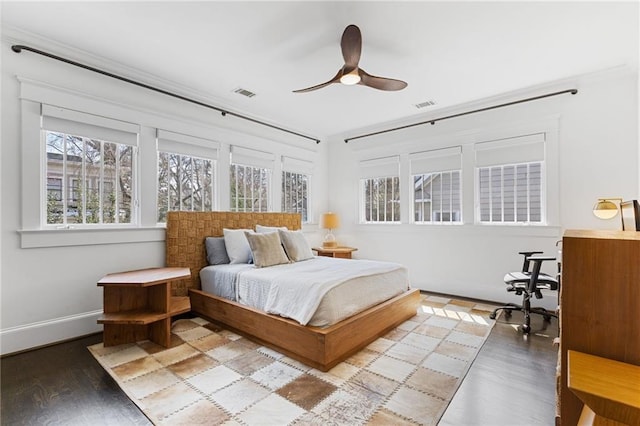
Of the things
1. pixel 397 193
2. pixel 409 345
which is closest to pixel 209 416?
pixel 409 345

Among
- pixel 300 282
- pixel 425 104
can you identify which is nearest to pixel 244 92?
pixel 425 104

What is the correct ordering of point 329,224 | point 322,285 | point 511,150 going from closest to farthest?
point 322,285 < point 511,150 < point 329,224

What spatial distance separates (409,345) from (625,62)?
3648 millimetres

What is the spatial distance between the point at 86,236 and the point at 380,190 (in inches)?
166

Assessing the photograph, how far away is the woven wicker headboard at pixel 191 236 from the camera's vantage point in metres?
3.51

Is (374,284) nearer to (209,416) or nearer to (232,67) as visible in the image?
(209,416)

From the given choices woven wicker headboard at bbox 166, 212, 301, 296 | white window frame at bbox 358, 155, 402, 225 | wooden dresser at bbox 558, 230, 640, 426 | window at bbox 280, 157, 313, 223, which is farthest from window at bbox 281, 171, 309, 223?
wooden dresser at bbox 558, 230, 640, 426

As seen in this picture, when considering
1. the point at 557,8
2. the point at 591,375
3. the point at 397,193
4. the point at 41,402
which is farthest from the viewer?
the point at 397,193

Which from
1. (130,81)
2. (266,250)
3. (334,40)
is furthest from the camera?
(266,250)

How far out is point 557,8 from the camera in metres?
2.26

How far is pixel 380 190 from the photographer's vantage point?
5332 millimetres

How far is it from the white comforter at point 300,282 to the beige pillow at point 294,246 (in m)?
0.36

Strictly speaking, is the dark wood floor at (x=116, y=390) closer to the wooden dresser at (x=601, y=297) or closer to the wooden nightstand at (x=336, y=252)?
the wooden dresser at (x=601, y=297)

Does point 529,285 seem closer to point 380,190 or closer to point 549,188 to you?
point 549,188
